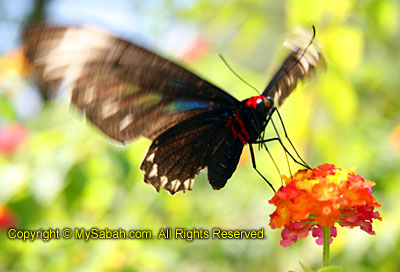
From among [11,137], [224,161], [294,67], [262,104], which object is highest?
[11,137]

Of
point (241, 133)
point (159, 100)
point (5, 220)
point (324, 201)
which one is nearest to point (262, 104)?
point (241, 133)

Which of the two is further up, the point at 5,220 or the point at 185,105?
the point at 185,105

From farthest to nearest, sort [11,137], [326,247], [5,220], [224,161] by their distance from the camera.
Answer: [11,137], [5,220], [224,161], [326,247]

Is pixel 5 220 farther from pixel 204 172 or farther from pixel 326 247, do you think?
pixel 326 247

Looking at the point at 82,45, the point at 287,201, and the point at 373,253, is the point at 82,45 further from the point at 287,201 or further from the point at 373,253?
the point at 373,253

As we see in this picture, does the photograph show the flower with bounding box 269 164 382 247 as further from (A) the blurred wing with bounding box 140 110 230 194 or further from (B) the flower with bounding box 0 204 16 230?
(B) the flower with bounding box 0 204 16 230

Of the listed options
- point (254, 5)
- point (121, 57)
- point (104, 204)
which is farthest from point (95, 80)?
point (254, 5)

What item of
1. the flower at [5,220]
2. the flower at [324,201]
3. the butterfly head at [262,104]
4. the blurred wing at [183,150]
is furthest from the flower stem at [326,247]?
the flower at [5,220]

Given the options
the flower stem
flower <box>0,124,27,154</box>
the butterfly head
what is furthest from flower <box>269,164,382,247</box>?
flower <box>0,124,27,154</box>
